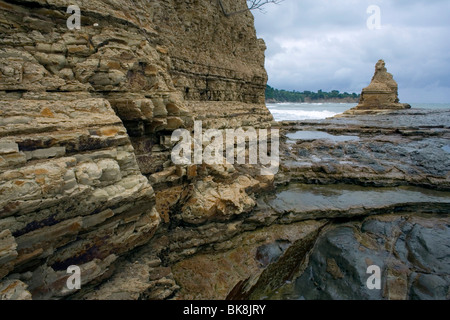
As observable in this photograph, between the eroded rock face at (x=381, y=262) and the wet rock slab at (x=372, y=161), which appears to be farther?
the wet rock slab at (x=372, y=161)

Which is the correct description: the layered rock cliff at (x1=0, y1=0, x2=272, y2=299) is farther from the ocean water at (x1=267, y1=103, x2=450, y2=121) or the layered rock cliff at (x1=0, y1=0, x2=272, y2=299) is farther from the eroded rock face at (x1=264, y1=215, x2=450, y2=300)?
the ocean water at (x1=267, y1=103, x2=450, y2=121)

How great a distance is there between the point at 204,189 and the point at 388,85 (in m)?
30.5

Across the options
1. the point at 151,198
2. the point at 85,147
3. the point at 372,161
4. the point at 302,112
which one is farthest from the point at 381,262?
the point at 302,112

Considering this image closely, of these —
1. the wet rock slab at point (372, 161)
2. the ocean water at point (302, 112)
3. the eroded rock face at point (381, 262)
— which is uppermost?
the ocean water at point (302, 112)

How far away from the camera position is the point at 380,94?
88.4 ft

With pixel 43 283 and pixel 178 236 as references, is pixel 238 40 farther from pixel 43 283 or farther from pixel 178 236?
pixel 43 283

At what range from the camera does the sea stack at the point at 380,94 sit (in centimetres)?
2673

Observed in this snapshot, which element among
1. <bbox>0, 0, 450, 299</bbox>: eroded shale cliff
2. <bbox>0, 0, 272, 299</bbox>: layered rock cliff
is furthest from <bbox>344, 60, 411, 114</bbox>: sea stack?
<bbox>0, 0, 272, 299</bbox>: layered rock cliff

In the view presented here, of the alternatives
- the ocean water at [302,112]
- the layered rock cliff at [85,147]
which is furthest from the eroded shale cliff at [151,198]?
the ocean water at [302,112]

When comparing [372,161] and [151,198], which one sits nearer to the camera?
[151,198]

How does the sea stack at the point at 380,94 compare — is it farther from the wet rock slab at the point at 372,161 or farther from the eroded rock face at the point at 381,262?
the eroded rock face at the point at 381,262

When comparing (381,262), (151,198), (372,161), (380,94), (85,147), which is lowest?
(381,262)

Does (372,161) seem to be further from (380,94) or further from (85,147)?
(380,94)
